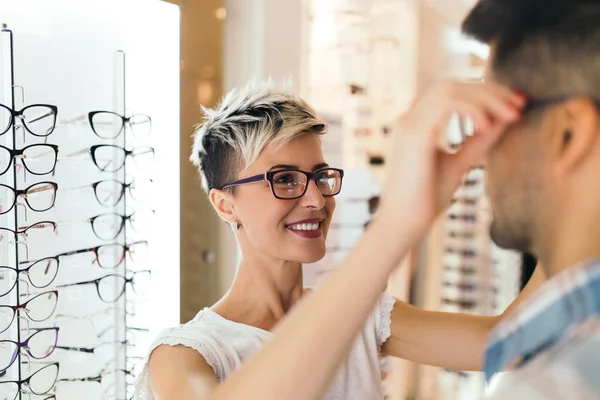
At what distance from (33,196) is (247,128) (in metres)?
0.41

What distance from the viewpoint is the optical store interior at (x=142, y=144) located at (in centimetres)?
94

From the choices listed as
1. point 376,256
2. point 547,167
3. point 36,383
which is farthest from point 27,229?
point 547,167

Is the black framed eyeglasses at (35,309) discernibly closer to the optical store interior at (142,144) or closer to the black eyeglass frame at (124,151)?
the optical store interior at (142,144)

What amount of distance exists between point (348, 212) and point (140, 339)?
75 centimetres

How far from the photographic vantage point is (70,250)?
3.39 feet

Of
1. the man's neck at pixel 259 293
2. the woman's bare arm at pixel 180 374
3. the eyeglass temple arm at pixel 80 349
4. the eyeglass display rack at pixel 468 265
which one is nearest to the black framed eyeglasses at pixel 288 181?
the man's neck at pixel 259 293

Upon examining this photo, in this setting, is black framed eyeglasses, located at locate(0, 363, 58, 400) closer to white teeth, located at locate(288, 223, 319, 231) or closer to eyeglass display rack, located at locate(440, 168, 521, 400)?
white teeth, located at locate(288, 223, 319, 231)

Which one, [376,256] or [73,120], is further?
[73,120]

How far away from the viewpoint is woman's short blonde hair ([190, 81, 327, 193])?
2.69ft

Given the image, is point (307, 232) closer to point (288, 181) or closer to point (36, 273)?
point (288, 181)

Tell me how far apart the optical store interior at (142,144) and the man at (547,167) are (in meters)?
0.13

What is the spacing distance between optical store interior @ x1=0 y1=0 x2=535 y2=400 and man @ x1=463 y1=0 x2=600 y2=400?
5.1 inches

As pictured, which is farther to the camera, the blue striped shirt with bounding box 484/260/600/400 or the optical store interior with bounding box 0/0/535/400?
the optical store interior with bounding box 0/0/535/400

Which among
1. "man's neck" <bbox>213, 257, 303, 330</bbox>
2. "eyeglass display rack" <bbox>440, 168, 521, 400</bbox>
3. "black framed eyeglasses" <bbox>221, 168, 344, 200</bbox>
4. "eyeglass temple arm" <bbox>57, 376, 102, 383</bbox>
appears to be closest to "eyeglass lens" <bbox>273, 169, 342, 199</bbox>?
"black framed eyeglasses" <bbox>221, 168, 344, 200</bbox>
